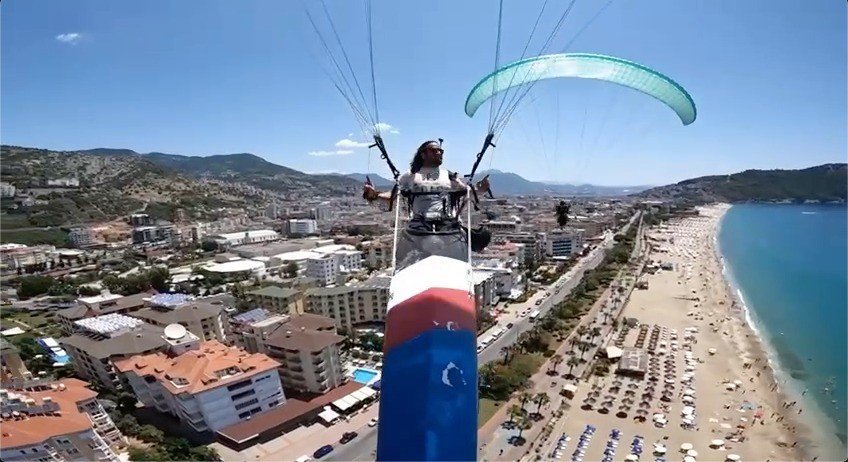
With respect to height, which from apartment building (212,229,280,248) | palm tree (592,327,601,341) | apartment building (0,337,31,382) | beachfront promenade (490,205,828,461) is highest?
apartment building (212,229,280,248)

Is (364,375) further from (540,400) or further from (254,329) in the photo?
(540,400)

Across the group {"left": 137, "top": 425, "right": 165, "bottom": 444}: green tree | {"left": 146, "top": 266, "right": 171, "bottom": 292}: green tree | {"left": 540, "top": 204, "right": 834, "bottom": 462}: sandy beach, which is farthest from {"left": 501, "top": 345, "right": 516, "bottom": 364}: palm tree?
{"left": 146, "top": 266, "right": 171, "bottom": 292}: green tree

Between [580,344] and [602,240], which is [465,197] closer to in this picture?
[580,344]

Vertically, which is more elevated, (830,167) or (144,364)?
(830,167)

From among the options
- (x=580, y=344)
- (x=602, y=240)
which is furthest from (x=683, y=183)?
(x=580, y=344)

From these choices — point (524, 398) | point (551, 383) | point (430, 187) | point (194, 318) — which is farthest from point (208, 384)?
point (430, 187)

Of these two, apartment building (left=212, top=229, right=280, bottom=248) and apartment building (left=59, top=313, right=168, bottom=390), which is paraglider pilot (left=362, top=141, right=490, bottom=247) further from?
apartment building (left=212, top=229, right=280, bottom=248)

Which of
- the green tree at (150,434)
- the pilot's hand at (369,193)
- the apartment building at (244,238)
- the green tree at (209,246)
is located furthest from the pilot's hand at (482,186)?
the apartment building at (244,238)
